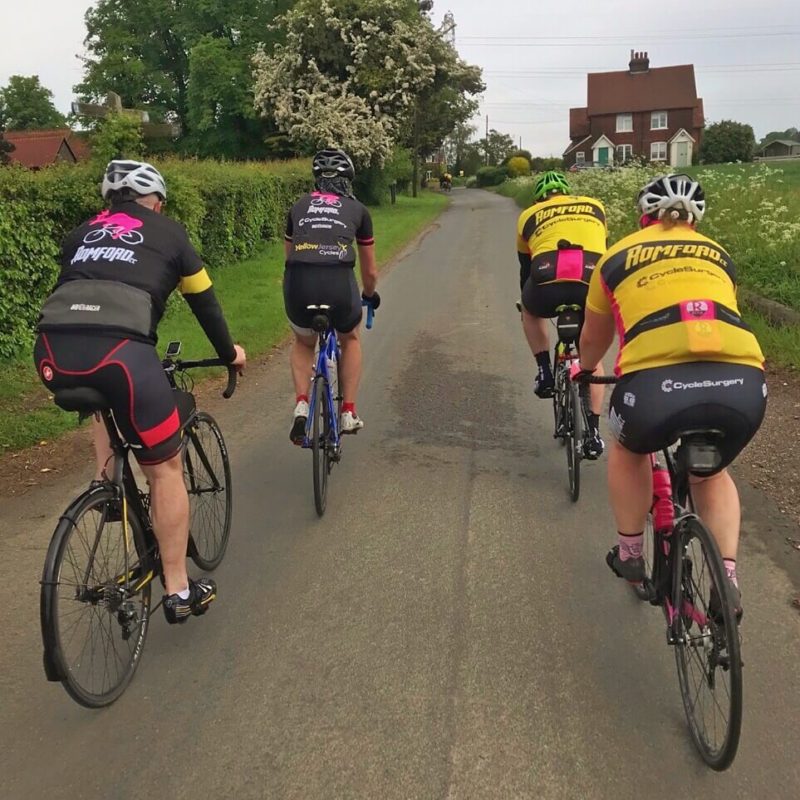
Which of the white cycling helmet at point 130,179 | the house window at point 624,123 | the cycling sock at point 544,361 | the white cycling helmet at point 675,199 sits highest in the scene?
the house window at point 624,123

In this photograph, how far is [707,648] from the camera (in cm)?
258

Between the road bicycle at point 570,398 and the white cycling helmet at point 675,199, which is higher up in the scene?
the white cycling helmet at point 675,199

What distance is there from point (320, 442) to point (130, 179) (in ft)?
6.97

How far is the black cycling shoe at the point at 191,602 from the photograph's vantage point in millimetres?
3158

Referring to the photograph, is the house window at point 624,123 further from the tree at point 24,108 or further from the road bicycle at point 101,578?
the road bicycle at point 101,578

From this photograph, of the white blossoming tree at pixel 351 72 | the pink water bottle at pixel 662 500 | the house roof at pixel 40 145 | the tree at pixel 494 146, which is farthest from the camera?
the tree at pixel 494 146

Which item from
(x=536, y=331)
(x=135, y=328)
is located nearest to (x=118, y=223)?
(x=135, y=328)

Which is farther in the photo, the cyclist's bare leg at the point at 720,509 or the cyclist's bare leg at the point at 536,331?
the cyclist's bare leg at the point at 536,331

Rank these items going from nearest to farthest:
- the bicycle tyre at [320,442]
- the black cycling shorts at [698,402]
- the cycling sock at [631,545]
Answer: the black cycling shorts at [698,402] < the cycling sock at [631,545] < the bicycle tyre at [320,442]

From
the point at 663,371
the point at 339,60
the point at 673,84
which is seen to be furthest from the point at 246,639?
the point at 673,84

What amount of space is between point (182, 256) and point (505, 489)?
2825mm

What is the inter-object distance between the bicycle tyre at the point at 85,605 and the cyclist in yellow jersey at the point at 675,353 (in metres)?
2.03

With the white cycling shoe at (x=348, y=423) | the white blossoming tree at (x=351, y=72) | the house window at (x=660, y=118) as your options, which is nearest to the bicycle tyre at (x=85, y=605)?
the white cycling shoe at (x=348, y=423)

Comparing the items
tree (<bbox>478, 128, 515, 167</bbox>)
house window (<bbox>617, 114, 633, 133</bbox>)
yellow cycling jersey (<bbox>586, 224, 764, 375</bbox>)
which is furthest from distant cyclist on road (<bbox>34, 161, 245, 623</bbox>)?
tree (<bbox>478, 128, 515, 167</bbox>)
